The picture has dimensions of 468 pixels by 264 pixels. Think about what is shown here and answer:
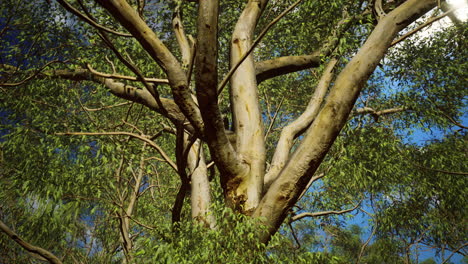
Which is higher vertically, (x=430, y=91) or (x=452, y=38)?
(x=452, y=38)

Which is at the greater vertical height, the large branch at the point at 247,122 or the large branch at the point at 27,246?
the large branch at the point at 247,122

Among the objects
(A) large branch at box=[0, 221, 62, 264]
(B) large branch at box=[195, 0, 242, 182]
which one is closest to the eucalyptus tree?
(B) large branch at box=[195, 0, 242, 182]

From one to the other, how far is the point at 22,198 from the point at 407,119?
8598 mm

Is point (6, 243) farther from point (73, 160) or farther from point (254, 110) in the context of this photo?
point (254, 110)

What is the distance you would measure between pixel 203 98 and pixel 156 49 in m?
0.61

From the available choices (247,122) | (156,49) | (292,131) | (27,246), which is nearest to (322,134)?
(247,122)

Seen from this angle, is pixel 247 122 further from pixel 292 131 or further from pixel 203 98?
pixel 203 98

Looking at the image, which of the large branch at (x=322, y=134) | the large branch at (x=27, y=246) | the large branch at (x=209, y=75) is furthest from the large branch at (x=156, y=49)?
the large branch at (x=27, y=246)

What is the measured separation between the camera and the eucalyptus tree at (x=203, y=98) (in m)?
2.81

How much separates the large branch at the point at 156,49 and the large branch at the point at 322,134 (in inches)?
41.4

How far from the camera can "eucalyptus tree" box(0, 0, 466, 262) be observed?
2809 mm

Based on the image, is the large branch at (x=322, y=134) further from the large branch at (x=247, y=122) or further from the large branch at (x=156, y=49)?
the large branch at (x=156, y=49)

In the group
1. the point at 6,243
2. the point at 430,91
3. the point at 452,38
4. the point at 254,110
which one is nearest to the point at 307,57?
the point at 254,110

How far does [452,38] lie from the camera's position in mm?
8930
